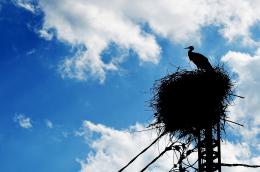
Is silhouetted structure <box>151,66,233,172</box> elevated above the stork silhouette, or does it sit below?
below

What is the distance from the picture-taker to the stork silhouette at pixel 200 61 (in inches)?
343

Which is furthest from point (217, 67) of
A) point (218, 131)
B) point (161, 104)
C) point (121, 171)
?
point (121, 171)

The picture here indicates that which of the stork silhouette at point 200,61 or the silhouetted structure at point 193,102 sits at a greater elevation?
the stork silhouette at point 200,61

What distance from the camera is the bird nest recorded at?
7.54m

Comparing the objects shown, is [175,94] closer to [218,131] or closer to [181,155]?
[218,131]

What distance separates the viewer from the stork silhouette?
28.6ft

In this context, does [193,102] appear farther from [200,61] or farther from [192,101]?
[200,61]

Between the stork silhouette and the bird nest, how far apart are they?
0.38m

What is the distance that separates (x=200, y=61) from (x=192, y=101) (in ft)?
6.56

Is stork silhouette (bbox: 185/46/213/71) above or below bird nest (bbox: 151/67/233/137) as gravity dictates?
above

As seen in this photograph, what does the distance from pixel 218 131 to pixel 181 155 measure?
91cm

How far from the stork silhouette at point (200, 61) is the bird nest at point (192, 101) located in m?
0.38

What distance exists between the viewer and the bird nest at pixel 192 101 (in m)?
7.54

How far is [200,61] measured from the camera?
376 inches
